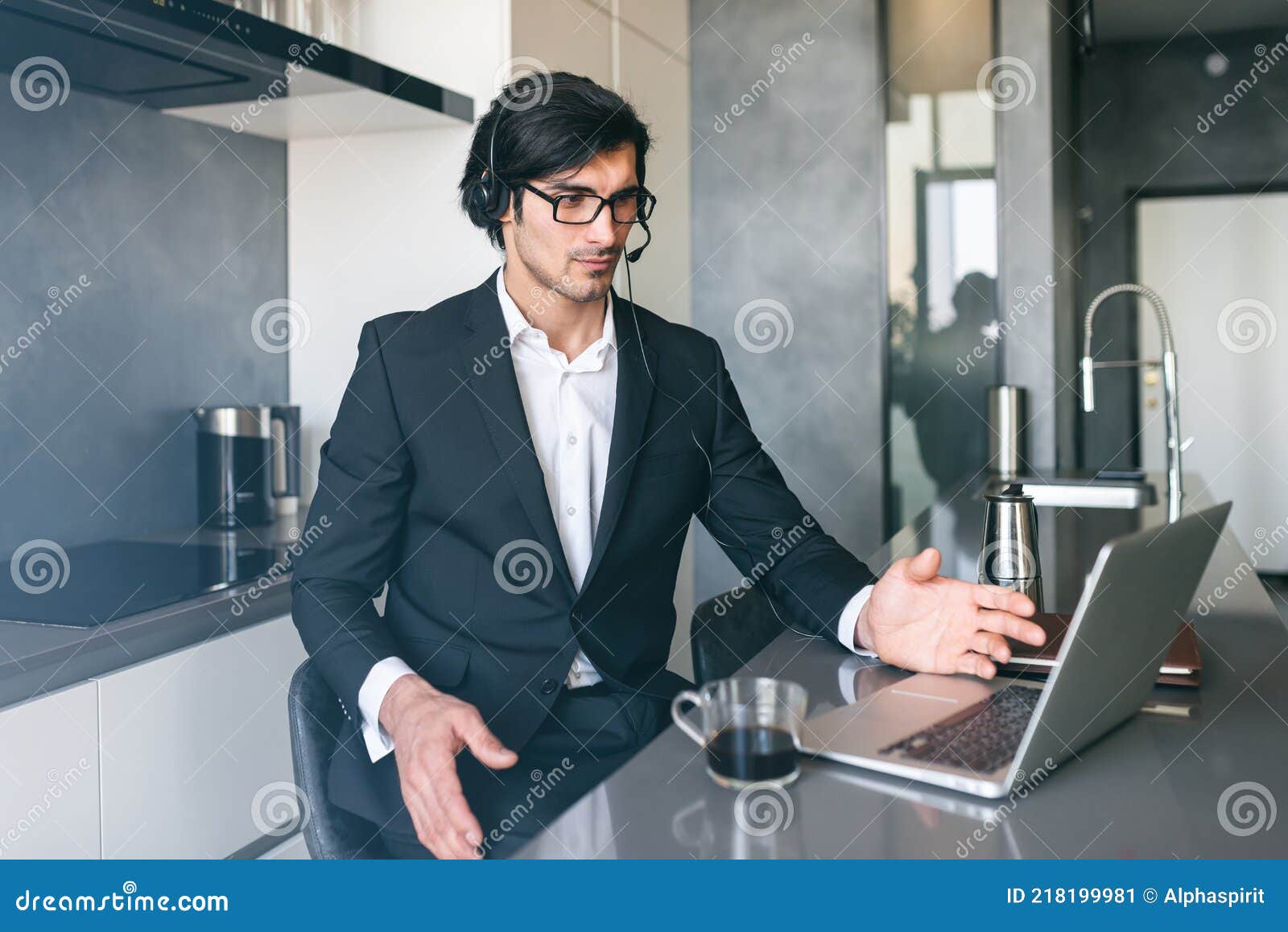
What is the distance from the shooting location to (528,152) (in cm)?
160

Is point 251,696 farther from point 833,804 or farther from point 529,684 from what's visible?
point 833,804

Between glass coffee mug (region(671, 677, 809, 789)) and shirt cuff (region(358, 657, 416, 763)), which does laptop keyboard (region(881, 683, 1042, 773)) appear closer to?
glass coffee mug (region(671, 677, 809, 789))

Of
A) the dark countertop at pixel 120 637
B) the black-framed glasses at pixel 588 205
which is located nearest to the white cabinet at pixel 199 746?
the dark countertop at pixel 120 637

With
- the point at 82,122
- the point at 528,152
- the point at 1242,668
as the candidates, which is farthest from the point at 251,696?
the point at 1242,668

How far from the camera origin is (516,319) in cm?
169

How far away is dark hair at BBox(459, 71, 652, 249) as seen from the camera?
1.58 metres

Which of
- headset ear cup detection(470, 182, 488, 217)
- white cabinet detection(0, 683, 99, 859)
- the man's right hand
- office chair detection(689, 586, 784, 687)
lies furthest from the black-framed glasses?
white cabinet detection(0, 683, 99, 859)

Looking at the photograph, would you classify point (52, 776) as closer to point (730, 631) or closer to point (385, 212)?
point (730, 631)

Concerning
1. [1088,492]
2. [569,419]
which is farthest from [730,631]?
[1088,492]

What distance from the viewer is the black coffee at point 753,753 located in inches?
36.4

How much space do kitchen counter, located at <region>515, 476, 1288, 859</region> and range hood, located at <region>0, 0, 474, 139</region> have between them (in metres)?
1.25

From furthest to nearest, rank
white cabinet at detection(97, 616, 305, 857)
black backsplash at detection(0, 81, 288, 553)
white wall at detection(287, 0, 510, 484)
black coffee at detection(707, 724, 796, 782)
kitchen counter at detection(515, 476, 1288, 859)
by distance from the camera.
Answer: white wall at detection(287, 0, 510, 484) → black backsplash at detection(0, 81, 288, 553) → white cabinet at detection(97, 616, 305, 857) → black coffee at detection(707, 724, 796, 782) → kitchen counter at detection(515, 476, 1288, 859)

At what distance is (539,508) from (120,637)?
2.06 feet

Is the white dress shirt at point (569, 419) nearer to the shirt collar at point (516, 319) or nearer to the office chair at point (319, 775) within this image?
the shirt collar at point (516, 319)
